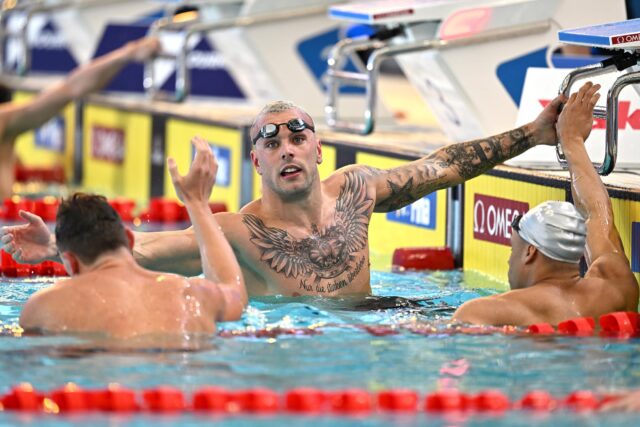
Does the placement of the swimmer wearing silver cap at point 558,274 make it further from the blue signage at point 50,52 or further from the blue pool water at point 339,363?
the blue signage at point 50,52

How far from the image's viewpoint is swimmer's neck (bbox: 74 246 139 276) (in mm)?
4328

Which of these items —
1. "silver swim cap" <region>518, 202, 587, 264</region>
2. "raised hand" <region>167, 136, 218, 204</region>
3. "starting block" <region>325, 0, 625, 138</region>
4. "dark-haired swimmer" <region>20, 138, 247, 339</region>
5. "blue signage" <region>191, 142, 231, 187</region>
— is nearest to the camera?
"dark-haired swimmer" <region>20, 138, 247, 339</region>

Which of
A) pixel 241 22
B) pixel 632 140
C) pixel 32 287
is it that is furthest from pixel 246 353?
pixel 241 22

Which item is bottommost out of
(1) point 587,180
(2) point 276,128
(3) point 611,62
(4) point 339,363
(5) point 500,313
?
(4) point 339,363

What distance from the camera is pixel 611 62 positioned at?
5383 millimetres

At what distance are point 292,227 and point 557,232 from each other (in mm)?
1096

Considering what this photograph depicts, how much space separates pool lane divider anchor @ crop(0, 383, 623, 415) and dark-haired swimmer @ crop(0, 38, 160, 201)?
4638mm

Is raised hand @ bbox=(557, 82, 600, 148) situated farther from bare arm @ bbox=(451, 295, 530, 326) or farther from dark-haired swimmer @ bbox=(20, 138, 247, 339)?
dark-haired swimmer @ bbox=(20, 138, 247, 339)

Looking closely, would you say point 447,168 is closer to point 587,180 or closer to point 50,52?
point 587,180

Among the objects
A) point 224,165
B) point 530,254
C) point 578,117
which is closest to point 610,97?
point 578,117

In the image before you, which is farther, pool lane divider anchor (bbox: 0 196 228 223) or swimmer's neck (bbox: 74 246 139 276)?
pool lane divider anchor (bbox: 0 196 228 223)

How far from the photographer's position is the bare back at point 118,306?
168 inches

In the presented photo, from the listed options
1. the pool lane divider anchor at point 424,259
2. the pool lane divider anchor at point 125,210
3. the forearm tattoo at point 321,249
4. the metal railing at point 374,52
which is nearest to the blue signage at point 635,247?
→ the forearm tattoo at point 321,249

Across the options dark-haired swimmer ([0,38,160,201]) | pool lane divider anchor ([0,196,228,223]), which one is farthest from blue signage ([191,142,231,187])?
dark-haired swimmer ([0,38,160,201])
